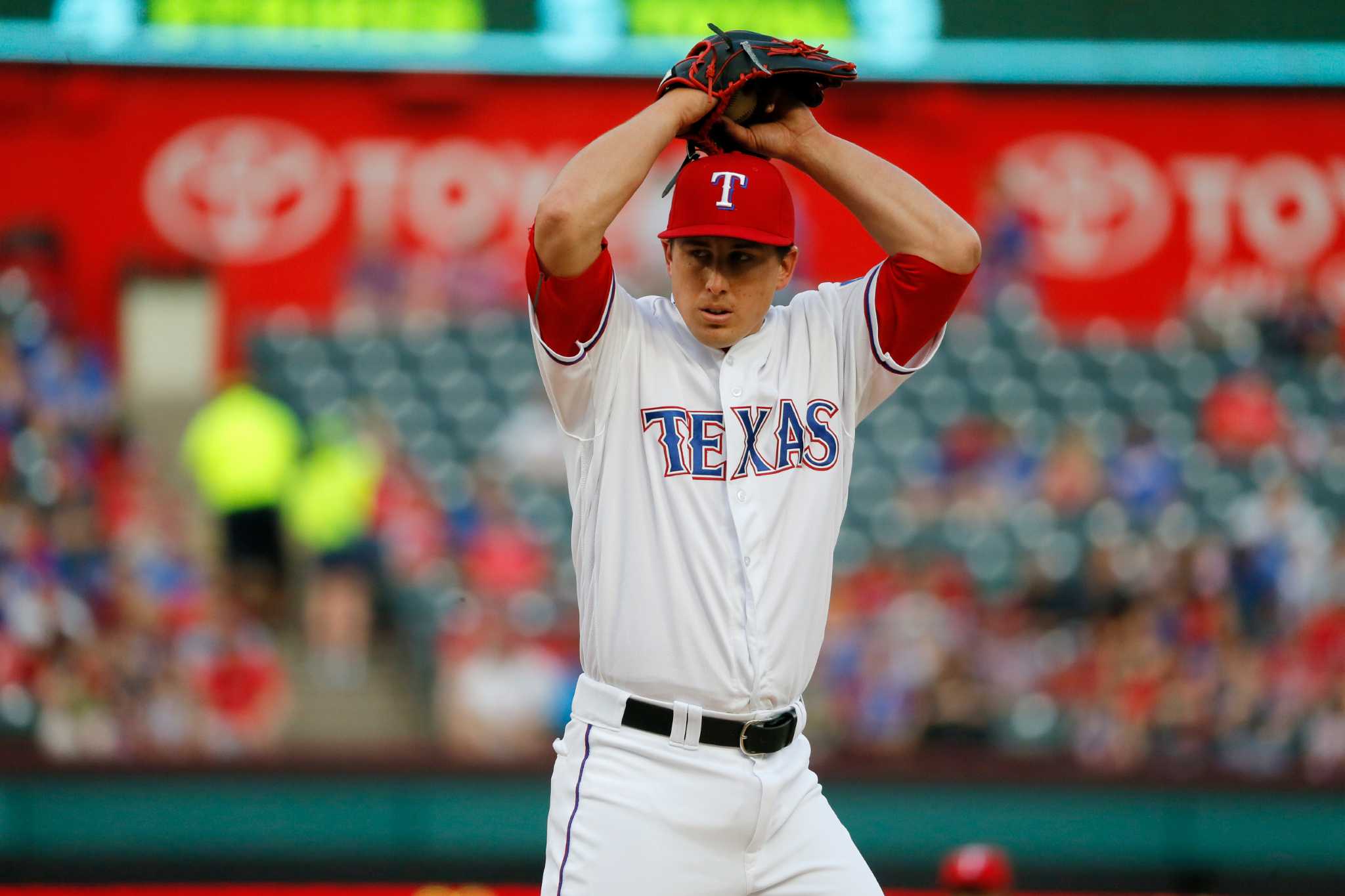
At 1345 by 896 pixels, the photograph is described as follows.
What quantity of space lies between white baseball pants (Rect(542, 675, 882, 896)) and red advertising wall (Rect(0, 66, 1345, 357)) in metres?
10.5

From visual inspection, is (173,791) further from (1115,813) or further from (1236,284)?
(1236,284)

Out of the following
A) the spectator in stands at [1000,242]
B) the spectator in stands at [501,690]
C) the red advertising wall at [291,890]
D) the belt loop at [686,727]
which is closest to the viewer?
the belt loop at [686,727]

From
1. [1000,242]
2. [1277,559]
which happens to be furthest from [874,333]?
[1000,242]

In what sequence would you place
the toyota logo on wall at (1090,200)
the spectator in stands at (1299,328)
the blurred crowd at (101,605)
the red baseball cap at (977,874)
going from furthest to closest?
1. the toyota logo on wall at (1090,200)
2. the spectator in stands at (1299,328)
3. the blurred crowd at (101,605)
4. the red baseball cap at (977,874)

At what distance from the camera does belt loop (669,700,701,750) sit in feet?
9.26

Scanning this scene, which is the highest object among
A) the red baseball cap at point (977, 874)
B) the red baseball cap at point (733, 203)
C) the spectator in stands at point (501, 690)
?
the red baseball cap at point (733, 203)

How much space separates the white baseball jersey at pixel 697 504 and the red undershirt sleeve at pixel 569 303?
0.02 metres

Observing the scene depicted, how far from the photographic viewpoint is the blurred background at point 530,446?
688cm

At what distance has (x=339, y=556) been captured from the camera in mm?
8945

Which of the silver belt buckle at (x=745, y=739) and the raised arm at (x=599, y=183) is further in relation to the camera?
the silver belt buckle at (x=745, y=739)

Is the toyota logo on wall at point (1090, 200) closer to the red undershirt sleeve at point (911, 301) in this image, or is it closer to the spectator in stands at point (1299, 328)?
the spectator in stands at point (1299, 328)

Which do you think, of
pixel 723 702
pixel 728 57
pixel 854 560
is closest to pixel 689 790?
pixel 723 702

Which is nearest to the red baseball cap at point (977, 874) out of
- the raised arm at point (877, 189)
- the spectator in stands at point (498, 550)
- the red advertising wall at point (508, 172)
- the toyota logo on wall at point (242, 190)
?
the raised arm at point (877, 189)

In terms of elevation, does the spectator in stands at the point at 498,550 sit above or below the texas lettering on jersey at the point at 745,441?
below
